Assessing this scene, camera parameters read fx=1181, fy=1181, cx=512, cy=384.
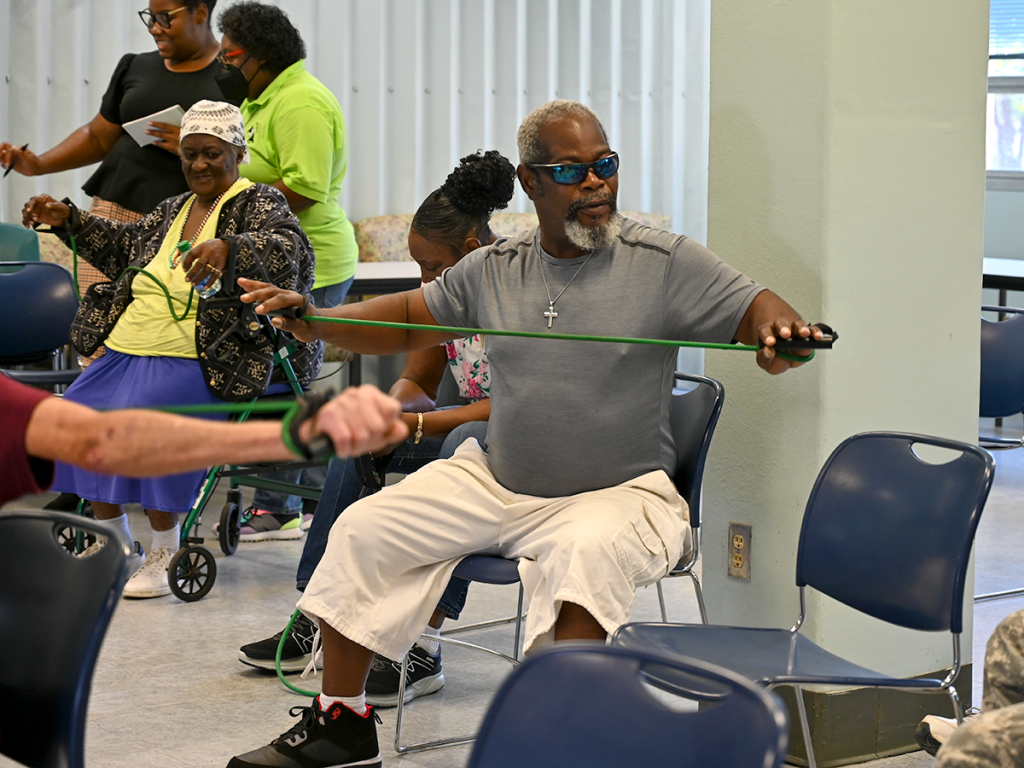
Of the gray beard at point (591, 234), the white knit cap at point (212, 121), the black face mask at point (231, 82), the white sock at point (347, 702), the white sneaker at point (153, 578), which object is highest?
the black face mask at point (231, 82)

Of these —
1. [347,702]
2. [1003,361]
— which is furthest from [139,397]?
[1003,361]

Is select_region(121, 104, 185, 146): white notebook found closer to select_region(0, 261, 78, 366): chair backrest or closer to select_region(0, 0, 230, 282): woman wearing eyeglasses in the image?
select_region(0, 0, 230, 282): woman wearing eyeglasses

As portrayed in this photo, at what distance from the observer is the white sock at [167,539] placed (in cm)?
373

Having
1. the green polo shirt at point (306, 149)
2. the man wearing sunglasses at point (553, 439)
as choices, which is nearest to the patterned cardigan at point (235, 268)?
the green polo shirt at point (306, 149)

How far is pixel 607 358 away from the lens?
238 cm

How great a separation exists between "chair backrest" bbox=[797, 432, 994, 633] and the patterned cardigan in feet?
5.82

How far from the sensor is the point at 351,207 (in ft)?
20.7

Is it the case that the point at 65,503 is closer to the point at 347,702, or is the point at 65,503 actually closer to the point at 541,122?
the point at 347,702

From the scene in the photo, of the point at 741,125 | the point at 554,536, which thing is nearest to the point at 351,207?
the point at 741,125

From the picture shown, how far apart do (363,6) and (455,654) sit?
401 cm

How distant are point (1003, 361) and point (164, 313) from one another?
8.80 feet

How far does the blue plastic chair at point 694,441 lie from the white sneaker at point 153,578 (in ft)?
5.97

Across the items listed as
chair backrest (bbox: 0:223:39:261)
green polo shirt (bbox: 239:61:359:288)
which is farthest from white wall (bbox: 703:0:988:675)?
chair backrest (bbox: 0:223:39:261)

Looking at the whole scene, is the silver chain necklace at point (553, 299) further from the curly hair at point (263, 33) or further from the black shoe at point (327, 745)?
the curly hair at point (263, 33)
